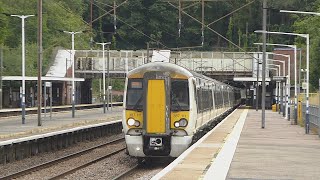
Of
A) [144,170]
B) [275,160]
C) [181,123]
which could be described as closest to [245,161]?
[275,160]

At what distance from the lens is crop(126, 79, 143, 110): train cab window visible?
21641 mm

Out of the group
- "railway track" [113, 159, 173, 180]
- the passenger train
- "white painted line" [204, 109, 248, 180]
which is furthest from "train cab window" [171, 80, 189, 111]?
"railway track" [113, 159, 173, 180]

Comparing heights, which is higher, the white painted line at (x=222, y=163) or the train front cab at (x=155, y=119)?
the train front cab at (x=155, y=119)

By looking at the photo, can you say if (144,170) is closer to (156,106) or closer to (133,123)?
(133,123)

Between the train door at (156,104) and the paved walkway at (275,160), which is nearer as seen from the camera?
the paved walkway at (275,160)

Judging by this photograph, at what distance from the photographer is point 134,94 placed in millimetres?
21828

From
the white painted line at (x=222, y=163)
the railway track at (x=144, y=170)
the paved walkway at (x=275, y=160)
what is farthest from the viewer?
the railway track at (x=144, y=170)

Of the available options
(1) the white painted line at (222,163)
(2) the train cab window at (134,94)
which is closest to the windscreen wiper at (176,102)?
(2) the train cab window at (134,94)

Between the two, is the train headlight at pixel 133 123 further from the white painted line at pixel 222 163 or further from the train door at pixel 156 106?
the white painted line at pixel 222 163

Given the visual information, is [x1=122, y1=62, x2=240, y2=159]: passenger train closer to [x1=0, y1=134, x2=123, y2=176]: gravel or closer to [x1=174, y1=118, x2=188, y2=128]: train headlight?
[x1=174, y1=118, x2=188, y2=128]: train headlight

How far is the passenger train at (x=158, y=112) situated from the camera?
21.3 metres

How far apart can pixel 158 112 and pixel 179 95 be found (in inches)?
41.3

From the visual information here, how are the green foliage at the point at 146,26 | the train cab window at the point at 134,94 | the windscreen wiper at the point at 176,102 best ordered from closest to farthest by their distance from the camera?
the train cab window at the point at 134,94 < the windscreen wiper at the point at 176,102 < the green foliage at the point at 146,26

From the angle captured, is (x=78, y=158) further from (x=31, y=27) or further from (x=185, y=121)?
(x=31, y=27)
